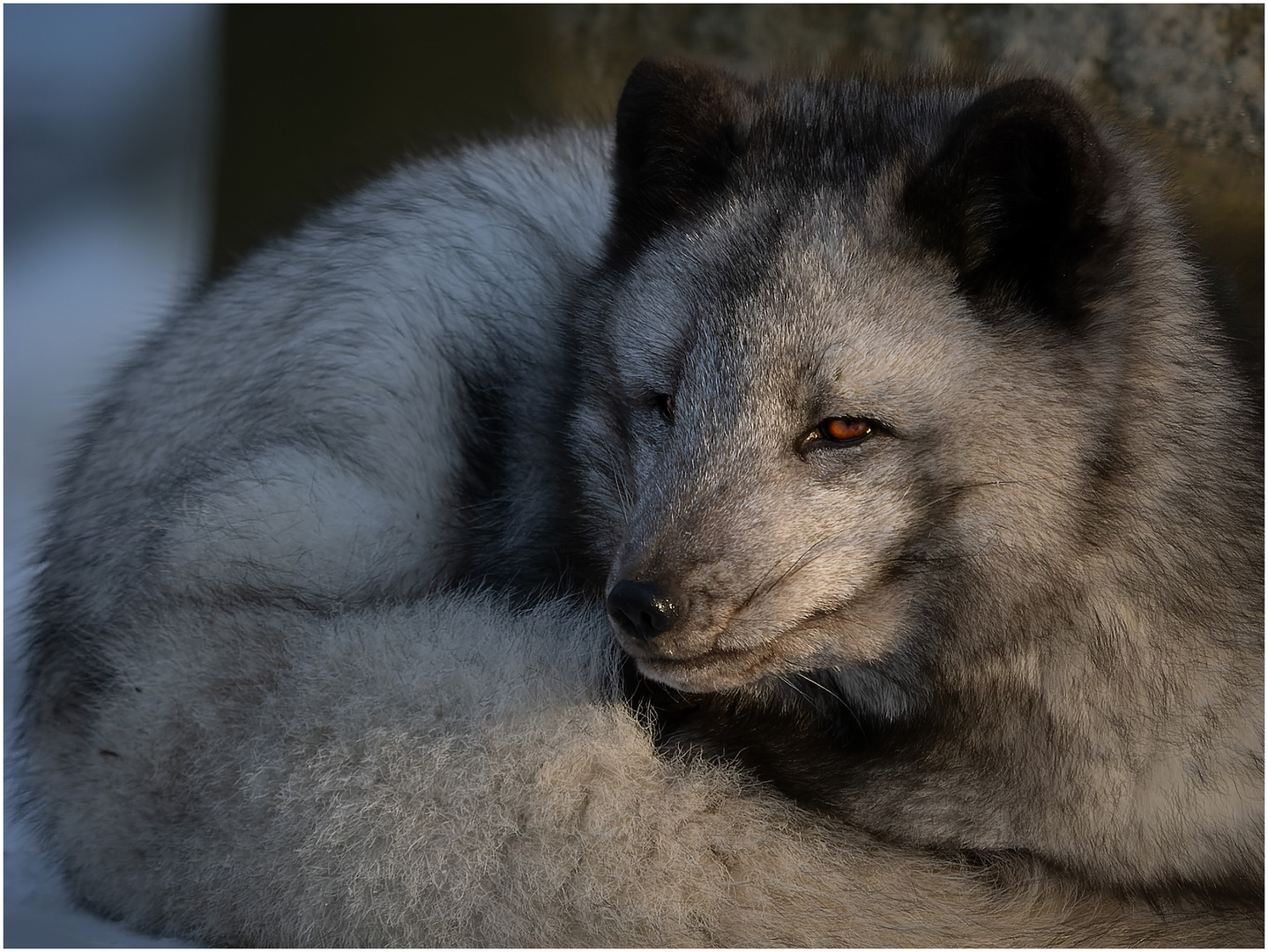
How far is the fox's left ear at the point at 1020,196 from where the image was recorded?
1631 millimetres

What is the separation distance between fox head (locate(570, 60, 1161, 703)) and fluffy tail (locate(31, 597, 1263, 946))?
29 centimetres

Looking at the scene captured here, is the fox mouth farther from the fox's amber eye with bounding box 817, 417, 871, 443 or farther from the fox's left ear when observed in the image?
the fox's left ear

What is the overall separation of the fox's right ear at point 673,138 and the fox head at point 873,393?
0.15 metres

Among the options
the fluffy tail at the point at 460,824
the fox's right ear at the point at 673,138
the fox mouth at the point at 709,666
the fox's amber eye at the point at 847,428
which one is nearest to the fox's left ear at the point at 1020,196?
the fox's amber eye at the point at 847,428

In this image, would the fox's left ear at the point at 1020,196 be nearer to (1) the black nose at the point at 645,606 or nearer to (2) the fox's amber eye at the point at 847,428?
(2) the fox's amber eye at the point at 847,428

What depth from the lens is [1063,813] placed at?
197 centimetres

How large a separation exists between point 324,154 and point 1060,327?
3.89 meters

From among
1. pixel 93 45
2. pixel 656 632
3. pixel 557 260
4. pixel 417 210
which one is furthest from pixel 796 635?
pixel 93 45

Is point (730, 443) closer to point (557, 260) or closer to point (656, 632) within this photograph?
point (656, 632)

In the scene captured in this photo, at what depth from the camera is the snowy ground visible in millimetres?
5121

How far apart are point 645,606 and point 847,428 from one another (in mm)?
417

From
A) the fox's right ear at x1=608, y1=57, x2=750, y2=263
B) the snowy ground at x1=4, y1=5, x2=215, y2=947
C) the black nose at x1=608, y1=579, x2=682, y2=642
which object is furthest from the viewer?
the snowy ground at x1=4, y1=5, x2=215, y2=947

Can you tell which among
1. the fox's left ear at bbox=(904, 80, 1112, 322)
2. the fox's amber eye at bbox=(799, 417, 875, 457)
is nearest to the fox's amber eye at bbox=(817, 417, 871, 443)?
the fox's amber eye at bbox=(799, 417, 875, 457)

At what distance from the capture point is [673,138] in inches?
81.3
